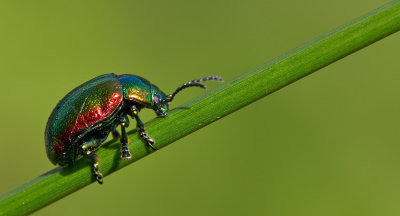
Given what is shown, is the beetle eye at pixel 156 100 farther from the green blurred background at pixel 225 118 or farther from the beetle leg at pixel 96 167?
the green blurred background at pixel 225 118

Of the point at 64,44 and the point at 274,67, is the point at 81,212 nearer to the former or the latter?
the point at 64,44

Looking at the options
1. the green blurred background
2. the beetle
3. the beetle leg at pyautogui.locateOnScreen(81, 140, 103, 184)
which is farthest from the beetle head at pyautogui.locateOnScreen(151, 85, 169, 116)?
the green blurred background

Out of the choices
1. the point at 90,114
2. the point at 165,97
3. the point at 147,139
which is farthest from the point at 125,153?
the point at 165,97

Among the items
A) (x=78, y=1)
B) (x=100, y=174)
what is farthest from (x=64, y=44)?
(x=100, y=174)

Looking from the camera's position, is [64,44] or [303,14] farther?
[303,14]

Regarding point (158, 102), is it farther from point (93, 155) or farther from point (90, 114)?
point (93, 155)

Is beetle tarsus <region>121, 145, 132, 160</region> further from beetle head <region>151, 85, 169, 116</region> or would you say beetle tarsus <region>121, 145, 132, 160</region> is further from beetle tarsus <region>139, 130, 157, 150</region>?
beetle head <region>151, 85, 169, 116</region>
